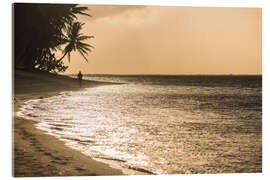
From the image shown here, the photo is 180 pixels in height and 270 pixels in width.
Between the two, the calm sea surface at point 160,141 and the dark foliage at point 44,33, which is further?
the dark foliage at point 44,33

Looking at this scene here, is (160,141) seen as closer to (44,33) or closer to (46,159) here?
(46,159)

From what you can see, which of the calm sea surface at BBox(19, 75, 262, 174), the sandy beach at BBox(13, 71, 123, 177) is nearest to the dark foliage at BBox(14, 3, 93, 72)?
the calm sea surface at BBox(19, 75, 262, 174)

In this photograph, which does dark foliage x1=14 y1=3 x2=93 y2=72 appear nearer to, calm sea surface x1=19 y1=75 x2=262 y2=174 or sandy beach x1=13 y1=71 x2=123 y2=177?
calm sea surface x1=19 y1=75 x2=262 y2=174

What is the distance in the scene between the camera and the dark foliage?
21.0 feet

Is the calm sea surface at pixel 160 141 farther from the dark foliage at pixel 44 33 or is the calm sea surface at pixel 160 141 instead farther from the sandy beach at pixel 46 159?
the dark foliage at pixel 44 33

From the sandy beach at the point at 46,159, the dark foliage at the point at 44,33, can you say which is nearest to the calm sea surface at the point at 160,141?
the sandy beach at the point at 46,159

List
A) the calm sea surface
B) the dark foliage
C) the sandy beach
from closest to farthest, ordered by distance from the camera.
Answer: the sandy beach → the calm sea surface → the dark foliage

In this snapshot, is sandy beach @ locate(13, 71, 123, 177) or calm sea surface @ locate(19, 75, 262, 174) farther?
calm sea surface @ locate(19, 75, 262, 174)

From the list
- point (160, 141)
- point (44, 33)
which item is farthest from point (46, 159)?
point (44, 33)

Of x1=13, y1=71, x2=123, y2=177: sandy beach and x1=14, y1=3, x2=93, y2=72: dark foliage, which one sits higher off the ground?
x1=14, y1=3, x2=93, y2=72: dark foliage

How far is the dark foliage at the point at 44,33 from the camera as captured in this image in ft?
21.0

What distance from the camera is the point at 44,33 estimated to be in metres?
8.53

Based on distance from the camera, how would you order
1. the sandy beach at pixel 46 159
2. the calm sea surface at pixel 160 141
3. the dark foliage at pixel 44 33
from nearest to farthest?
the sandy beach at pixel 46 159 → the calm sea surface at pixel 160 141 → the dark foliage at pixel 44 33
